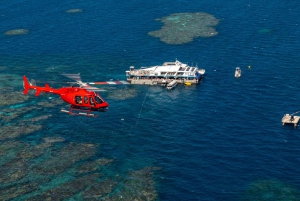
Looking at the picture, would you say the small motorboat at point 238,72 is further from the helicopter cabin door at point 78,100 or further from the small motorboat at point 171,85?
the helicopter cabin door at point 78,100

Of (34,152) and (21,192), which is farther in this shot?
(34,152)

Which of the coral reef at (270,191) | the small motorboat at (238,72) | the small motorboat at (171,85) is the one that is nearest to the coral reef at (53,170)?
the coral reef at (270,191)

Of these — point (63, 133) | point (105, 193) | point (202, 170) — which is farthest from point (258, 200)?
point (63, 133)

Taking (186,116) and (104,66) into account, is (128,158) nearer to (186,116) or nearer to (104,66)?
(186,116)

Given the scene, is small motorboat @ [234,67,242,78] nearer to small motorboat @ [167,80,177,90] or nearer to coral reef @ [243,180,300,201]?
small motorboat @ [167,80,177,90]

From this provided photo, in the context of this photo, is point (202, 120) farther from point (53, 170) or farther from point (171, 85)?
point (53, 170)
